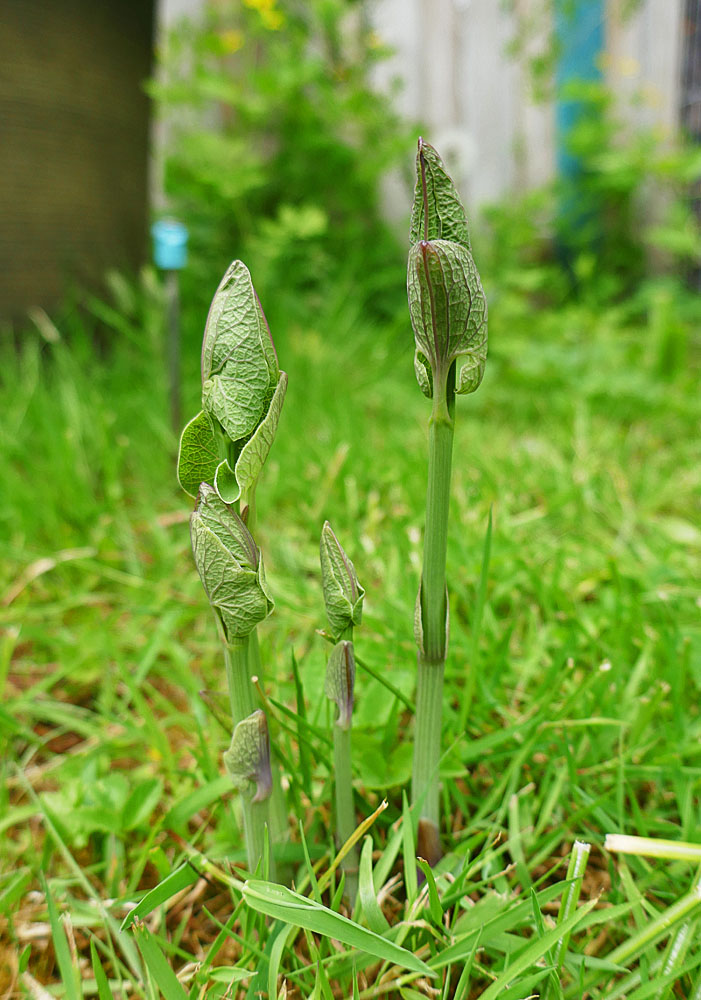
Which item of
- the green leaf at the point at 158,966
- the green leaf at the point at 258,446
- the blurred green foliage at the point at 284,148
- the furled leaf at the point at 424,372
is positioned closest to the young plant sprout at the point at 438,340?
the furled leaf at the point at 424,372

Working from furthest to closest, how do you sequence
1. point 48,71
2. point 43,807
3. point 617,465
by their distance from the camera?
point 48,71 < point 617,465 < point 43,807

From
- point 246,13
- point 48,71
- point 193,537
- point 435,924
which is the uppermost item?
point 246,13

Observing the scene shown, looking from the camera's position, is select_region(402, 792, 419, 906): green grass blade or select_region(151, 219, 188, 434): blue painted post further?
select_region(151, 219, 188, 434): blue painted post

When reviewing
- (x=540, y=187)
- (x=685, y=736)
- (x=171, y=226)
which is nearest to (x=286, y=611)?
(x=685, y=736)

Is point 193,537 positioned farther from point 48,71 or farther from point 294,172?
point 294,172

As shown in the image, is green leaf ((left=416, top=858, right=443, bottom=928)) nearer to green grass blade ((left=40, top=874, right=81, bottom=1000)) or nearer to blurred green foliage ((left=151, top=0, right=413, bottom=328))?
green grass blade ((left=40, top=874, right=81, bottom=1000))

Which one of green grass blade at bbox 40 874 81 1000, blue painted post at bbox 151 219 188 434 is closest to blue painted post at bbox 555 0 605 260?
blue painted post at bbox 151 219 188 434

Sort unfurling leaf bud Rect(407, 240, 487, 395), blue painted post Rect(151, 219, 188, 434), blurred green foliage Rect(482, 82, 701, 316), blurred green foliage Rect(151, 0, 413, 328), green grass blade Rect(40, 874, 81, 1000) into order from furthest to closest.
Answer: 1. blurred green foliage Rect(482, 82, 701, 316)
2. blurred green foliage Rect(151, 0, 413, 328)
3. blue painted post Rect(151, 219, 188, 434)
4. green grass blade Rect(40, 874, 81, 1000)
5. unfurling leaf bud Rect(407, 240, 487, 395)

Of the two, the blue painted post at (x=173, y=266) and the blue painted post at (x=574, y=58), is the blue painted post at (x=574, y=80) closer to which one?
the blue painted post at (x=574, y=58)
